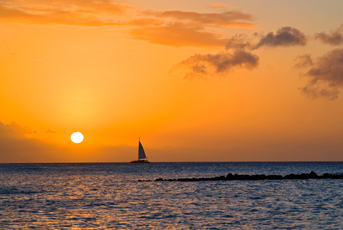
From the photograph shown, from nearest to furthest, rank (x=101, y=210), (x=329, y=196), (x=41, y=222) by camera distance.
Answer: (x=41, y=222)
(x=101, y=210)
(x=329, y=196)

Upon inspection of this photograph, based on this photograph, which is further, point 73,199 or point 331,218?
point 73,199

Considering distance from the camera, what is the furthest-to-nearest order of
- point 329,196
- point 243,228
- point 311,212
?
point 329,196 < point 311,212 < point 243,228

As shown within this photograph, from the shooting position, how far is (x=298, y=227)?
38.8m

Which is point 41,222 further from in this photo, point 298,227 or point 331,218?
point 331,218

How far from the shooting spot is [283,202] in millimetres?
57562

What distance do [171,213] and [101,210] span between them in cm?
805

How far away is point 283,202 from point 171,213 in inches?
633

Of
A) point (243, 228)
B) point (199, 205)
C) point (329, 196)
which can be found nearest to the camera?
point (243, 228)

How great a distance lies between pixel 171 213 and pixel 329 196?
84.8 ft

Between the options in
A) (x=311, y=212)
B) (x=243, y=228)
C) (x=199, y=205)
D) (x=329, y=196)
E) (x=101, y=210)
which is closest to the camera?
(x=243, y=228)

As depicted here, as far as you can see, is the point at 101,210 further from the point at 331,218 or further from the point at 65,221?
the point at 331,218

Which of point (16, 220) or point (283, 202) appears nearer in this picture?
point (16, 220)

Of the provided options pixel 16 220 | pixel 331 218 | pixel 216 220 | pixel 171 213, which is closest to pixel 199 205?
pixel 171 213

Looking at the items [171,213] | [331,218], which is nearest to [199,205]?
[171,213]
